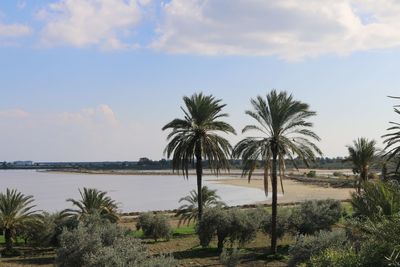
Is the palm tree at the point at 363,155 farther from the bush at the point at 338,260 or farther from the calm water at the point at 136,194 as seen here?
the bush at the point at 338,260

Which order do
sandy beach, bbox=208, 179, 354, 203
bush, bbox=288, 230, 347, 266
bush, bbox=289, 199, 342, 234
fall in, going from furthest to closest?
sandy beach, bbox=208, 179, 354, 203 < bush, bbox=289, 199, 342, 234 < bush, bbox=288, 230, 347, 266

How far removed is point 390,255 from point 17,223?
2411 centimetres

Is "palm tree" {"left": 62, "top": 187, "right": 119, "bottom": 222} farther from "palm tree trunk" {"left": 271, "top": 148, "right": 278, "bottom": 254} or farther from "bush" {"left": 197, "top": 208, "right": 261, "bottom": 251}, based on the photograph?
"palm tree trunk" {"left": 271, "top": 148, "right": 278, "bottom": 254}

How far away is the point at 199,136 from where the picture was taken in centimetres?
3072

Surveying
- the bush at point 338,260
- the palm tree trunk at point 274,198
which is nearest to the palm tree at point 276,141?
the palm tree trunk at point 274,198

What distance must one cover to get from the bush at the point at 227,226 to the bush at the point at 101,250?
26.4 feet

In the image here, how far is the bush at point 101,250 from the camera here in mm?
13562

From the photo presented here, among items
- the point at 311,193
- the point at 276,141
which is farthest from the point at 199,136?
the point at 311,193

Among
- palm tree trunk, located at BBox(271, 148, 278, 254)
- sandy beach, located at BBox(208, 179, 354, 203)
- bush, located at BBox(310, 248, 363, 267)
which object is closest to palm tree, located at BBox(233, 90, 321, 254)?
palm tree trunk, located at BBox(271, 148, 278, 254)

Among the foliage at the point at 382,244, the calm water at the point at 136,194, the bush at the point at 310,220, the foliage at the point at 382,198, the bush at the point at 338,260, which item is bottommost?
the calm water at the point at 136,194

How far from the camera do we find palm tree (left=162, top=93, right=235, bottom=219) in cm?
3058

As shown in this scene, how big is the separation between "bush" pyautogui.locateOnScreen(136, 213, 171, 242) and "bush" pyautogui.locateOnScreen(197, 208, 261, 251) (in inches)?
202

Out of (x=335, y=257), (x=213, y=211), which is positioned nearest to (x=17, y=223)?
(x=213, y=211)

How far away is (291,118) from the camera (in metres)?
26.7
